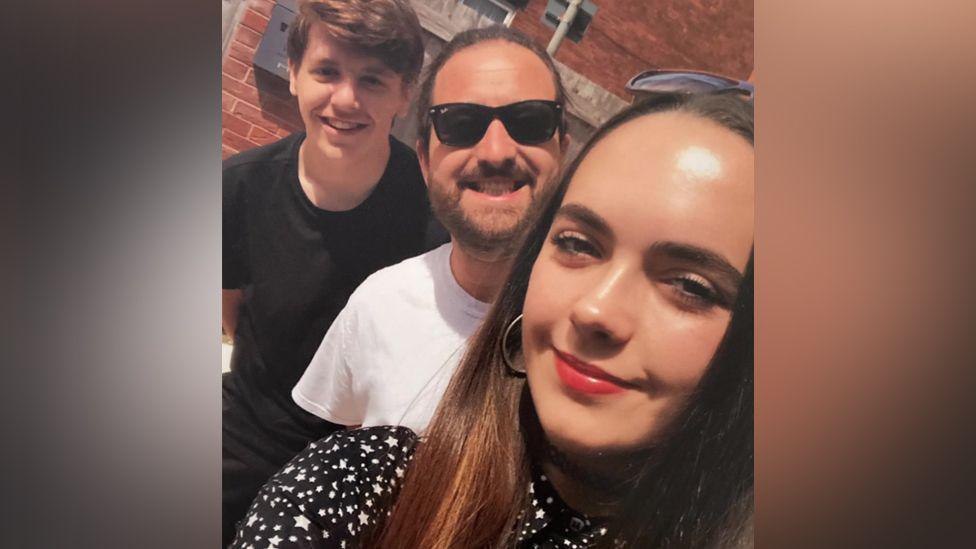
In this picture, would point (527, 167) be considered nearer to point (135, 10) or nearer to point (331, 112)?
point (331, 112)

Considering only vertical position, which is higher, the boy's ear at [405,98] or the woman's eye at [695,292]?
the boy's ear at [405,98]

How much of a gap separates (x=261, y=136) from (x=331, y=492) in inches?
34.3

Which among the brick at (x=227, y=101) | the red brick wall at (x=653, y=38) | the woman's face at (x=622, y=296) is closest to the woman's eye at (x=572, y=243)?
the woman's face at (x=622, y=296)

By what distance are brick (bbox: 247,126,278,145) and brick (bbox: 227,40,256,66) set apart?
0.53 feet

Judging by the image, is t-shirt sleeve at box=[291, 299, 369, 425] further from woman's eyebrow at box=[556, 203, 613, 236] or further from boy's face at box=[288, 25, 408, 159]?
woman's eyebrow at box=[556, 203, 613, 236]

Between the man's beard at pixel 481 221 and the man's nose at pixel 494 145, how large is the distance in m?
0.10

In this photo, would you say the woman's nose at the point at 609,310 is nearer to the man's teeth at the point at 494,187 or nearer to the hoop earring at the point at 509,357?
the hoop earring at the point at 509,357

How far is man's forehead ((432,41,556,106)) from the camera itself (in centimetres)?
192

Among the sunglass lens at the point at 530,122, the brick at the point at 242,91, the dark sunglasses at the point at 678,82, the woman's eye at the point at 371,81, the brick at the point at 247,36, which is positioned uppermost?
the dark sunglasses at the point at 678,82

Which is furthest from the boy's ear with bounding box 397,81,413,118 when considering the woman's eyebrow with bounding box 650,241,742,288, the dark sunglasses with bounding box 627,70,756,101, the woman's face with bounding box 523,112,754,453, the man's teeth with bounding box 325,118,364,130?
the woman's eyebrow with bounding box 650,241,742,288

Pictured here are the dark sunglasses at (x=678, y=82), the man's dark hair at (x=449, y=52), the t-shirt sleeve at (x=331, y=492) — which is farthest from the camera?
the dark sunglasses at (x=678, y=82)

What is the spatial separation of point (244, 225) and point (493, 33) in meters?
0.78

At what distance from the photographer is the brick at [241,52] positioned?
6.14ft

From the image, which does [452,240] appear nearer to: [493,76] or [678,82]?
[493,76]
